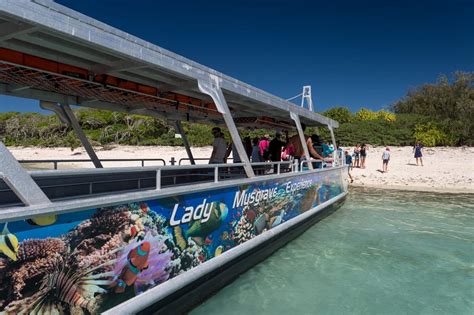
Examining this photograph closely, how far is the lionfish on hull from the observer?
8.54 ft

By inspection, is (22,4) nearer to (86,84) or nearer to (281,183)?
(86,84)

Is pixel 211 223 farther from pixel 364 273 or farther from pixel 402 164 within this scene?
pixel 402 164

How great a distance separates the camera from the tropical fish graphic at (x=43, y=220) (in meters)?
2.59

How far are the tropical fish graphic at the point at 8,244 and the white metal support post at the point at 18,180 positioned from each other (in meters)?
0.23

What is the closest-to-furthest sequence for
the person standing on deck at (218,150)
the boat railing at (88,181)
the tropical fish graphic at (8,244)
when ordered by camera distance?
1. the tropical fish graphic at (8,244)
2. the boat railing at (88,181)
3. the person standing on deck at (218,150)

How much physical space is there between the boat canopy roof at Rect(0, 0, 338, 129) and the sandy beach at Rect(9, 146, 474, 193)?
11028mm

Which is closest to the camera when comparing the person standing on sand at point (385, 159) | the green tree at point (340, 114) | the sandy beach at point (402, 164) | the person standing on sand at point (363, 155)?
the sandy beach at point (402, 164)

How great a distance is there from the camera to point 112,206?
3.21 meters

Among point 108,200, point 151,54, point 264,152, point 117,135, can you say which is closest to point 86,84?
point 151,54

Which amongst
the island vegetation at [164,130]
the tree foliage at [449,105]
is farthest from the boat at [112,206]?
the tree foliage at [449,105]

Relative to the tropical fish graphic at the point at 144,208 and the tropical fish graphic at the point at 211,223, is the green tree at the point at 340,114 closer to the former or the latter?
the tropical fish graphic at the point at 211,223

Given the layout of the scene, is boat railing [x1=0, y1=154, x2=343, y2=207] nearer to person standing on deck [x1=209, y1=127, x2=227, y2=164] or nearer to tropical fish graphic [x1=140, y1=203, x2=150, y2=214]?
tropical fish graphic [x1=140, y1=203, x2=150, y2=214]

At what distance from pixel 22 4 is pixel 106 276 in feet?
7.10

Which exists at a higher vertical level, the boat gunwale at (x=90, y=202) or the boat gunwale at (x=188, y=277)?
the boat gunwale at (x=90, y=202)
